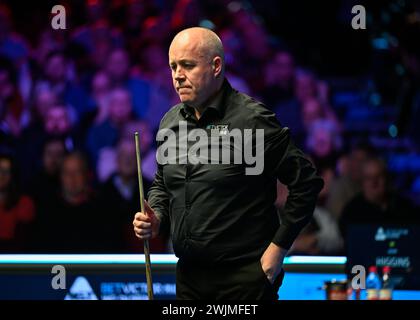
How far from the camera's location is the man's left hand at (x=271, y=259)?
3025 mm

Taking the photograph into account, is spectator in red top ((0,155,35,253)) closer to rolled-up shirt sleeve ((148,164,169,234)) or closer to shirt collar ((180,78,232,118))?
rolled-up shirt sleeve ((148,164,169,234))

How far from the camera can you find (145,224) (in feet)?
10.0

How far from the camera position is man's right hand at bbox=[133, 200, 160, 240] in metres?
3.05

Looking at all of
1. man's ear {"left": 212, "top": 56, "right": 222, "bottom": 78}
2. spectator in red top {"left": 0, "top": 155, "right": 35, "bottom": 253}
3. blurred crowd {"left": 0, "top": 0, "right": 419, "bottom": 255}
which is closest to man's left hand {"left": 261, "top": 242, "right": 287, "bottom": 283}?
man's ear {"left": 212, "top": 56, "right": 222, "bottom": 78}

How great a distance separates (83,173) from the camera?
6.34 meters

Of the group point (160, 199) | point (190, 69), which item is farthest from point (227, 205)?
point (190, 69)

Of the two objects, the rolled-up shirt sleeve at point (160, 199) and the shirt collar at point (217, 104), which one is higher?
the shirt collar at point (217, 104)

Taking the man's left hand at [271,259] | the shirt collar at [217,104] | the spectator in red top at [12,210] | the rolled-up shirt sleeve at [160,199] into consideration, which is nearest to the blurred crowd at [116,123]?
the spectator in red top at [12,210]

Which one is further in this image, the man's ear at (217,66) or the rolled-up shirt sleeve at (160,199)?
the rolled-up shirt sleeve at (160,199)

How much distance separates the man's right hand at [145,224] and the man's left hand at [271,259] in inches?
16.4

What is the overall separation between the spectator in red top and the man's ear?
350cm

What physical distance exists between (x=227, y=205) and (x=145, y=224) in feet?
0.99

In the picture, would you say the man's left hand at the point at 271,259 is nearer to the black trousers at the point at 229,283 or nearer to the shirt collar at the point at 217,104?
the black trousers at the point at 229,283
